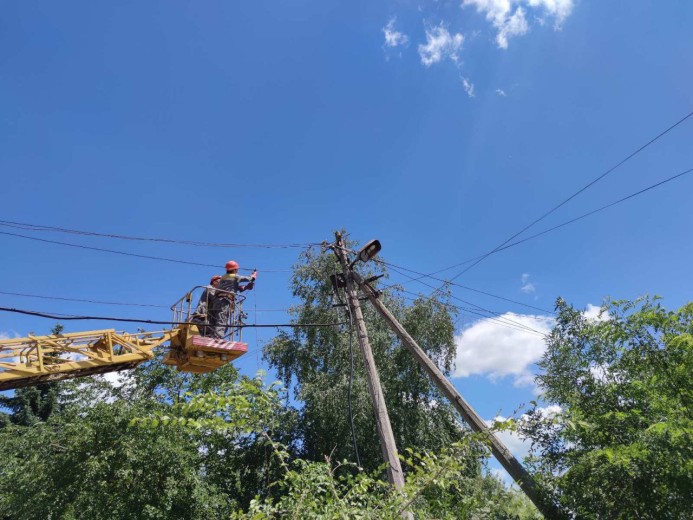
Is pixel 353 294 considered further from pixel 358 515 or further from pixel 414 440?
pixel 414 440

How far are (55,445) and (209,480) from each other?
4.86 metres

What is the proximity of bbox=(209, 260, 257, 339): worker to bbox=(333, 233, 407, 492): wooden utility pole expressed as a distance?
222 cm

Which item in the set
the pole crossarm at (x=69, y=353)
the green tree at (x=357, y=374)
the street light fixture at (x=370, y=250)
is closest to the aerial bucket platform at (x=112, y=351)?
the pole crossarm at (x=69, y=353)

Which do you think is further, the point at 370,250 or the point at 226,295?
the point at 370,250

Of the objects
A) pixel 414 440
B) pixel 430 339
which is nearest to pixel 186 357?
pixel 414 440

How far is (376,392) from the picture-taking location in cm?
861

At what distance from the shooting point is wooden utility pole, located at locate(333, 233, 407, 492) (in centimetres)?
715

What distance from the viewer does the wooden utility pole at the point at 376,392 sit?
715 cm

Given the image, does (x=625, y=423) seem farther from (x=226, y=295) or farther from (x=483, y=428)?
(x=226, y=295)

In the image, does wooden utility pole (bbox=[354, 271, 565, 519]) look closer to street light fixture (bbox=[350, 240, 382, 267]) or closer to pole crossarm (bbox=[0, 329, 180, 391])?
street light fixture (bbox=[350, 240, 382, 267])

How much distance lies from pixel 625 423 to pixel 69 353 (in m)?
8.63

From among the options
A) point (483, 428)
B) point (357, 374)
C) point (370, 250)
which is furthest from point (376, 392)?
point (357, 374)

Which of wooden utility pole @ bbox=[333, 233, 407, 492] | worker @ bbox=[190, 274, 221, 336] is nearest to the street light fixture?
wooden utility pole @ bbox=[333, 233, 407, 492]

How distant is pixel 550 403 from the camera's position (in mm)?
8586
